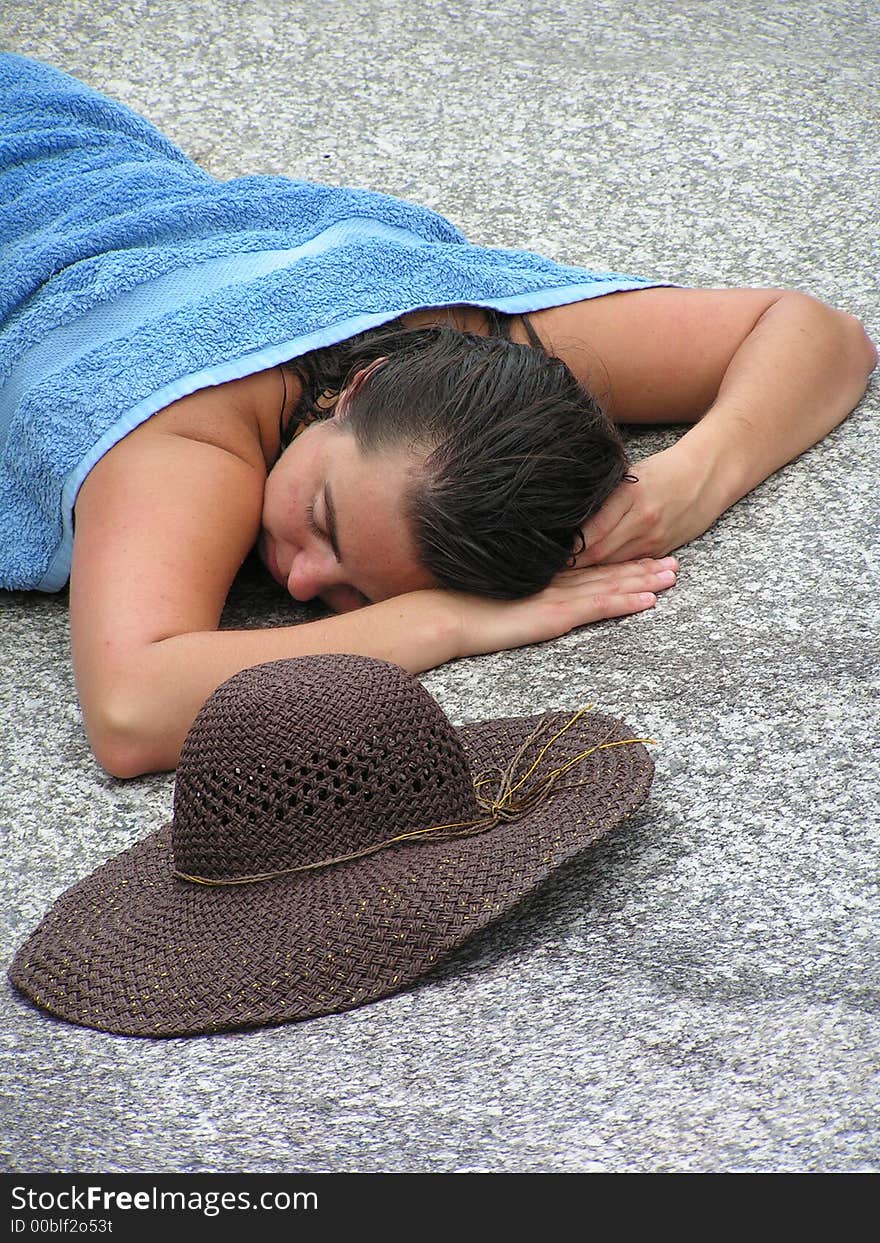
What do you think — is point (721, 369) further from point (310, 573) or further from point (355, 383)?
point (310, 573)

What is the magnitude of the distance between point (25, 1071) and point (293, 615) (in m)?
0.80

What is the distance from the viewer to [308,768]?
42.4 inches

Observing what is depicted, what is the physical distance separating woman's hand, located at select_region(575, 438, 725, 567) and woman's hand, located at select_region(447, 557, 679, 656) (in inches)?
1.2

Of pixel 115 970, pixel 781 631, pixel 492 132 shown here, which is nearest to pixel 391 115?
pixel 492 132

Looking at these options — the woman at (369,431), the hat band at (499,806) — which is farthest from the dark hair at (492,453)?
the hat band at (499,806)

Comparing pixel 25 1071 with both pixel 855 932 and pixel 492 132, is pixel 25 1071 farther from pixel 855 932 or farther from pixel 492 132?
pixel 492 132

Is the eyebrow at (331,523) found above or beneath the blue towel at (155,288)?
beneath

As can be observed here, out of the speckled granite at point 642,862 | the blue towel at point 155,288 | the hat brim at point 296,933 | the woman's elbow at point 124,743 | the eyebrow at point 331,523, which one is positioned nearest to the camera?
the speckled granite at point 642,862

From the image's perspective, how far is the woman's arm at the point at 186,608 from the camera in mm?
1431

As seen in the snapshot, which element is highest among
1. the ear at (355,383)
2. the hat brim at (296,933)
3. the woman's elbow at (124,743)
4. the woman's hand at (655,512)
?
the ear at (355,383)

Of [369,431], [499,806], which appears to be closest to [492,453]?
[369,431]

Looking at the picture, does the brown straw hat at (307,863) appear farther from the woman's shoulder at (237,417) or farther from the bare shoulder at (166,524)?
the woman's shoulder at (237,417)

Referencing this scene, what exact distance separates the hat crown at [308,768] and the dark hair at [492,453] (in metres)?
0.39

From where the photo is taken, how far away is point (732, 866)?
1189 mm
